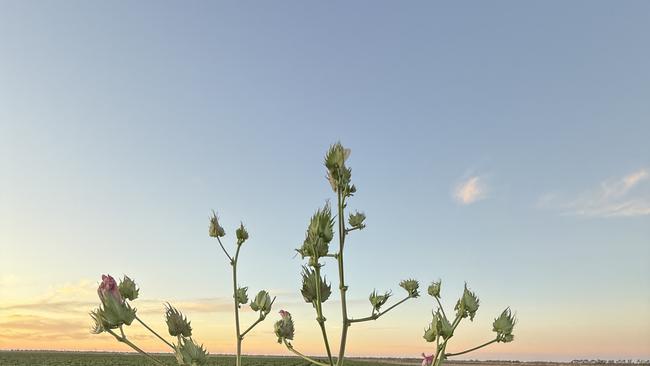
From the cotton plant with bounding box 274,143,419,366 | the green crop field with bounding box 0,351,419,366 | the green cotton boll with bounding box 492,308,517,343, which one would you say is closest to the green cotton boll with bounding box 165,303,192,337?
the cotton plant with bounding box 274,143,419,366

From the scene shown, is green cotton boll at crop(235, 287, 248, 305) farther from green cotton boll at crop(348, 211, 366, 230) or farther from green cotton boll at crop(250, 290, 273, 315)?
green cotton boll at crop(348, 211, 366, 230)

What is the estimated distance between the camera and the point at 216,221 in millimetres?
3408

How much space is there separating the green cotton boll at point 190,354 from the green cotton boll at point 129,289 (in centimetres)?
115

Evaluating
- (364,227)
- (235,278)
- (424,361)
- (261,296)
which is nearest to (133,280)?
(235,278)

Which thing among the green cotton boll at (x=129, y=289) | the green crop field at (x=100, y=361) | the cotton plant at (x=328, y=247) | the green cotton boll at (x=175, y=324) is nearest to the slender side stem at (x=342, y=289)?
the cotton plant at (x=328, y=247)

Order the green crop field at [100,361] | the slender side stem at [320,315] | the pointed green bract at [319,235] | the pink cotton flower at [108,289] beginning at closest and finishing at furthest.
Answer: the slender side stem at [320,315], the pointed green bract at [319,235], the pink cotton flower at [108,289], the green crop field at [100,361]

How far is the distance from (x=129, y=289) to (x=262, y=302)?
36.7 inches

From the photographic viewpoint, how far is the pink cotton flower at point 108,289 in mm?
2072

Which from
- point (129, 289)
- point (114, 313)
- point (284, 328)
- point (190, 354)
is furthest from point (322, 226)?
point (129, 289)

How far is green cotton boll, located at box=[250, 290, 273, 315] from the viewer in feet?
11.6

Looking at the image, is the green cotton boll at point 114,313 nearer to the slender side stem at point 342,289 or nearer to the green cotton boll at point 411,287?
the slender side stem at point 342,289

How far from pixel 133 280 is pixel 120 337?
1053 mm

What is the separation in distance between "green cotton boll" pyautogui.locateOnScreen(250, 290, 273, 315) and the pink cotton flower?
1424 millimetres

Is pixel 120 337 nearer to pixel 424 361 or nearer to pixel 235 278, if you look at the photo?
pixel 235 278
